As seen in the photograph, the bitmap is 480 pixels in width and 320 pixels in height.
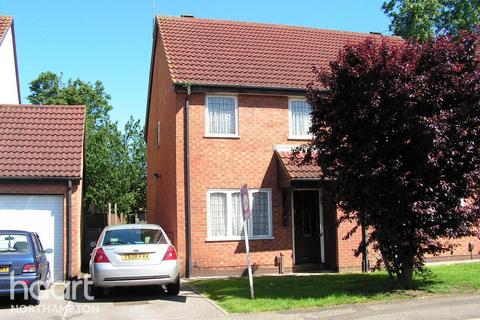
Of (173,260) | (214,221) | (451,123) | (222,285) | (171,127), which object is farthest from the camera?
(171,127)

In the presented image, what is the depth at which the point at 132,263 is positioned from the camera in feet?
35.2

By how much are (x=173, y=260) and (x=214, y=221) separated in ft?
15.0

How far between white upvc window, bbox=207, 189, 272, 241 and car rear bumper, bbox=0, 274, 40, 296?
6039 millimetres

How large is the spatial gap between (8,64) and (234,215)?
50.3ft

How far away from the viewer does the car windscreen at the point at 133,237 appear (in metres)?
11.1

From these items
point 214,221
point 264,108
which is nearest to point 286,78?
point 264,108

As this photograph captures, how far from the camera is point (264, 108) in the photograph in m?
16.4

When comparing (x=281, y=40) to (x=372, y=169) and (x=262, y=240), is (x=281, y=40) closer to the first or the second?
(x=262, y=240)

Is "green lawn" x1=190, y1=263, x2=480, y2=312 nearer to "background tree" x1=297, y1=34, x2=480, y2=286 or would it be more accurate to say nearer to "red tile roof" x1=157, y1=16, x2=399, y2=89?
"background tree" x1=297, y1=34, x2=480, y2=286

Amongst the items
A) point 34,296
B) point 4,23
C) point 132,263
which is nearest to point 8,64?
point 4,23

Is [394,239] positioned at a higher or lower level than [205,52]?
lower

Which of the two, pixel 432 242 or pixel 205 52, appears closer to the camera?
pixel 432 242

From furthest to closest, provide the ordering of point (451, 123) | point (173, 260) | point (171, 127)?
point (171, 127) < point (173, 260) < point (451, 123)

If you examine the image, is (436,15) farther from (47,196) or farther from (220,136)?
(47,196)
